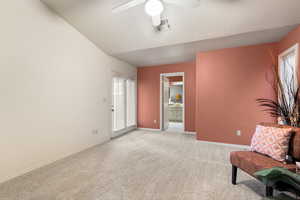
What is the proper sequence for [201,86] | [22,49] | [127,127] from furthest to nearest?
[127,127]
[201,86]
[22,49]

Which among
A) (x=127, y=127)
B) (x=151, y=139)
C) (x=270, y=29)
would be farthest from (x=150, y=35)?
(x=127, y=127)

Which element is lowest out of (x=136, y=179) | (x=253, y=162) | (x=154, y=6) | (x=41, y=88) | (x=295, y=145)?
(x=136, y=179)

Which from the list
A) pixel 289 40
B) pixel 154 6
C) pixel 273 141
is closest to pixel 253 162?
pixel 273 141

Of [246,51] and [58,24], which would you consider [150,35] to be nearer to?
[58,24]

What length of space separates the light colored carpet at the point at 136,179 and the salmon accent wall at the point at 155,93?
1.87m

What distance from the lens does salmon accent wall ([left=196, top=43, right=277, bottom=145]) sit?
3.32m

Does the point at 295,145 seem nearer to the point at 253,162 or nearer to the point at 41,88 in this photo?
the point at 253,162

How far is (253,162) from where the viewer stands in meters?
1.63

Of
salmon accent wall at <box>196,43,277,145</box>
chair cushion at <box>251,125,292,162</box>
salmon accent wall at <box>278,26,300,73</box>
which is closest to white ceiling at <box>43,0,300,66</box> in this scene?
salmon accent wall at <box>278,26,300,73</box>

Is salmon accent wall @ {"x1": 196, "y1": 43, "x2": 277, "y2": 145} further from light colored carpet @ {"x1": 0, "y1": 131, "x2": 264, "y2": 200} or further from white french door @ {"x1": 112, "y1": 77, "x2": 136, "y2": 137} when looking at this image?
white french door @ {"x1": 112, "y1": 77, "x2": 136, "y2": 137}

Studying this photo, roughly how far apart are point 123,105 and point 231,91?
3.39 metres

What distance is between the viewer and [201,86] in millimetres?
3824

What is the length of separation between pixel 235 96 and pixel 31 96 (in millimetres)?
4369

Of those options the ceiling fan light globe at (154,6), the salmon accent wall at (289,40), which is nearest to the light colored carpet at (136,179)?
the ceiling fan light globe at (154,6)
